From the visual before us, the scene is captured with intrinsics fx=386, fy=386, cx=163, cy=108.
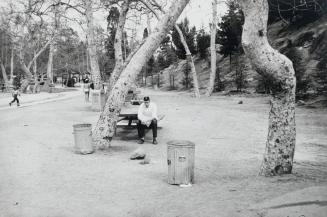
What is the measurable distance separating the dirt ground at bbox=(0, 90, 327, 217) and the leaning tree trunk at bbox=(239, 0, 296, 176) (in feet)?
1.31

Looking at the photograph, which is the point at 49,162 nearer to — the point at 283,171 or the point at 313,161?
the point at 283,171

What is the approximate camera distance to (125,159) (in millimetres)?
9203

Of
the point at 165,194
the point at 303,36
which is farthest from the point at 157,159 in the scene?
the point at 303,36

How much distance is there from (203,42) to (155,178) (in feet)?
131

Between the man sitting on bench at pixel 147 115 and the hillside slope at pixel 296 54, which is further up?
the hillside slope at pixel 296 54

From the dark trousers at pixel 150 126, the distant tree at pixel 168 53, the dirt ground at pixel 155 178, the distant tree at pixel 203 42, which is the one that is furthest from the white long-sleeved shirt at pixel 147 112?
the distant tree at pixel 168 53

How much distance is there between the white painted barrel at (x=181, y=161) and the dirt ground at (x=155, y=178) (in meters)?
0.19

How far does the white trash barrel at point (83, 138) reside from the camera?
9469mm

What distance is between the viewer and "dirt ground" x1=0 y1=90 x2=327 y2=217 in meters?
5.51

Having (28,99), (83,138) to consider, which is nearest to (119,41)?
(83,138)

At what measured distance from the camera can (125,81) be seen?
10.1 m

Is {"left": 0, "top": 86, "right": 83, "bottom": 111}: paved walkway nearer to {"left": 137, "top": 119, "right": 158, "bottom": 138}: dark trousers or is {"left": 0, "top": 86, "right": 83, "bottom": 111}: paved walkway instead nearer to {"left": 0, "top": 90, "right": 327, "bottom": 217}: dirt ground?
{"left": 0, "top": 90, "right": 327, "bottom": 217}: dirt ground

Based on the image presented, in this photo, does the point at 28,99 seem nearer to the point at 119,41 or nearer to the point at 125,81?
the point at 119,41

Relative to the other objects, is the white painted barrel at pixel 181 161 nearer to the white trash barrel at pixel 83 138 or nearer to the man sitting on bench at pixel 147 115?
the white trash barrel at pixel 83 138
